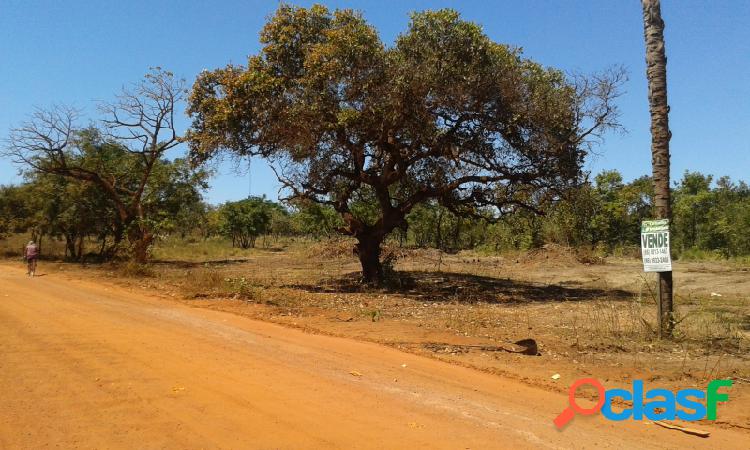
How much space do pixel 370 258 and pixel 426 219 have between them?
26.1 metres

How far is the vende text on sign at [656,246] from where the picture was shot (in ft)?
29.3

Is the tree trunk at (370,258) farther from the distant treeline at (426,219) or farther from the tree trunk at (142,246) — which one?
the tree trunk at (142,246)

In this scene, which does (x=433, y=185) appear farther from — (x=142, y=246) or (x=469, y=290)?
(x=142, y=246)

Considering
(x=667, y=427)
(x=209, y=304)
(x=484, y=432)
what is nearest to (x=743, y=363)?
(x=667, y=427)

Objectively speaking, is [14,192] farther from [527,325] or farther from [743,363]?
[743,363]

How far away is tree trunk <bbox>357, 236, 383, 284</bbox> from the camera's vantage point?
18734 millimetres

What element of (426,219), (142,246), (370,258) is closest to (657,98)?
(370,258)

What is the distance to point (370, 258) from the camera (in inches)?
744

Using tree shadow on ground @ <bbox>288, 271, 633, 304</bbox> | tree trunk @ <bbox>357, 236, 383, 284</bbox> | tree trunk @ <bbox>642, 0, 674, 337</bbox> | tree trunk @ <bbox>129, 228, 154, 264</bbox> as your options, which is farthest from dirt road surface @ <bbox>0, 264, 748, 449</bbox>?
tree trunk @ <bbox>129, 228, 154, 264</bbox>

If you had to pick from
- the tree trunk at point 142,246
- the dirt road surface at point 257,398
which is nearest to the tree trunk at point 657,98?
the dirt road surface at point 257,398

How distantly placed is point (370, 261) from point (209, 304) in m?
7.64

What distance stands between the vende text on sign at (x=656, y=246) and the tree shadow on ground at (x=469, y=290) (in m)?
6.24

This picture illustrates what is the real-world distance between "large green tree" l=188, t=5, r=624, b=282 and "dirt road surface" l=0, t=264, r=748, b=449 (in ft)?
28.2

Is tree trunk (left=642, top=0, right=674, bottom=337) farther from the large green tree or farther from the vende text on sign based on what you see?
the large green tree
